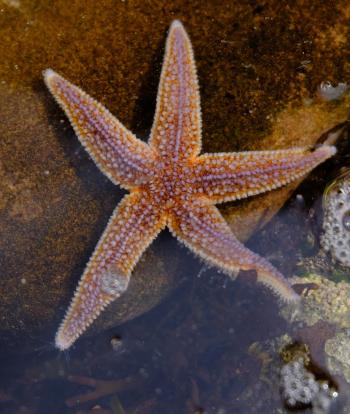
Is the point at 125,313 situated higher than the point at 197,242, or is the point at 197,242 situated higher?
the point at 197,242

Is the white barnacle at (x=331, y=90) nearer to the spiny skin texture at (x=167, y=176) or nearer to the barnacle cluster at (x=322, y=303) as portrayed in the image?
the spiny skin texture at (x=167, y=176)

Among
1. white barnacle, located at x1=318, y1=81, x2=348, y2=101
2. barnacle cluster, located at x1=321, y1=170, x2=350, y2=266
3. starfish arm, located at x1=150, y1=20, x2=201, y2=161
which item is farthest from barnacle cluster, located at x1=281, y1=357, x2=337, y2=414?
white barnacle, located at x1=318, y1=81, x2=348, y2=101

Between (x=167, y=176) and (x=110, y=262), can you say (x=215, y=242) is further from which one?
(x=110, y=262)

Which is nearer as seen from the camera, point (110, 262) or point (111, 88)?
point (110, 262)

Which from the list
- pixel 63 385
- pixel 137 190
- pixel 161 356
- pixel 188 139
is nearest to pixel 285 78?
pixel 188 139

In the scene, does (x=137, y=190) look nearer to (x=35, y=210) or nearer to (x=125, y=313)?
(x=35, y=210)

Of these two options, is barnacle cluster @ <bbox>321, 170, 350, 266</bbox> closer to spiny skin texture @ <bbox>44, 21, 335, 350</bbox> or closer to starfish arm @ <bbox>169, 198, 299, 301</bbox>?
spiny skin texture @ <bbox>44, 21, 335, 350</bbox>

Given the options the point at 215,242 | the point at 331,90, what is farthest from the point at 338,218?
the point at 215,242
